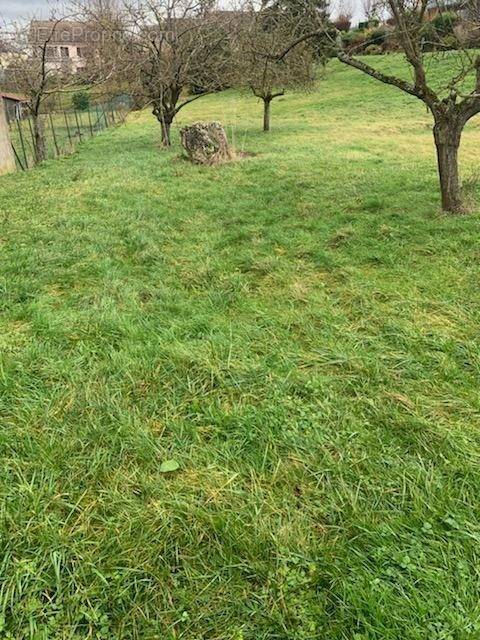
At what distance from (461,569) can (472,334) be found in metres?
1.66

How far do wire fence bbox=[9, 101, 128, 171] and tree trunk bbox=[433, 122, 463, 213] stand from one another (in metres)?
9.02

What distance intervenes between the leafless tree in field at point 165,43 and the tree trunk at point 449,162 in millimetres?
8936

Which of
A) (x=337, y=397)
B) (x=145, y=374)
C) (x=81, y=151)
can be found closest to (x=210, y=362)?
(x=145, y=374)

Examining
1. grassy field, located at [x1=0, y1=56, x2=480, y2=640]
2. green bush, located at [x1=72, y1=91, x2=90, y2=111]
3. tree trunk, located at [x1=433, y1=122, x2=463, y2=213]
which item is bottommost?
grassy field, located at [x1=0, y1=56, x2=480, y2=640]

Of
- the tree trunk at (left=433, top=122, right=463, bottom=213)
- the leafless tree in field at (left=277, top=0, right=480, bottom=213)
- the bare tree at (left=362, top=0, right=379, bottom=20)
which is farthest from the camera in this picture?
the bare tree at (left=362, top=0, right=379, bottom=20)

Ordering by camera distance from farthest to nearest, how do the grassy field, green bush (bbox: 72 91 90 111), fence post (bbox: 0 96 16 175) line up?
green bush (bbox: 72 91 90 111), fence post (bbox: 0 96 16 175), the grassy field

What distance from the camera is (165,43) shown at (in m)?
11.5

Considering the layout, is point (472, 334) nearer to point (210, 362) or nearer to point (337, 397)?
point (337, 397)

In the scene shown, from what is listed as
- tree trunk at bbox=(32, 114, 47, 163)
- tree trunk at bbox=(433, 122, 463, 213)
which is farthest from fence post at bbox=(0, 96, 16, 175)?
tree trunk at bbox=(433, 122, 463, 213)

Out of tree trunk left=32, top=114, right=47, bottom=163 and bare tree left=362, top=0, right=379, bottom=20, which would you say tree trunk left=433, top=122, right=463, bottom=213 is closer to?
bare tree left=362, top=0, right=379, bottom=20

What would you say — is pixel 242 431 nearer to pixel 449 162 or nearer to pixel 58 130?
pixel 449 162

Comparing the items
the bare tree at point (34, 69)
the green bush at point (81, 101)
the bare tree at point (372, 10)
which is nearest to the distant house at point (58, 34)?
the bare tree at point (34, 69)

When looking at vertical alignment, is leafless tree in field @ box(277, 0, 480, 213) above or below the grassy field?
above

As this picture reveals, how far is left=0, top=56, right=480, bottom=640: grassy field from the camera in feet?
4.54
